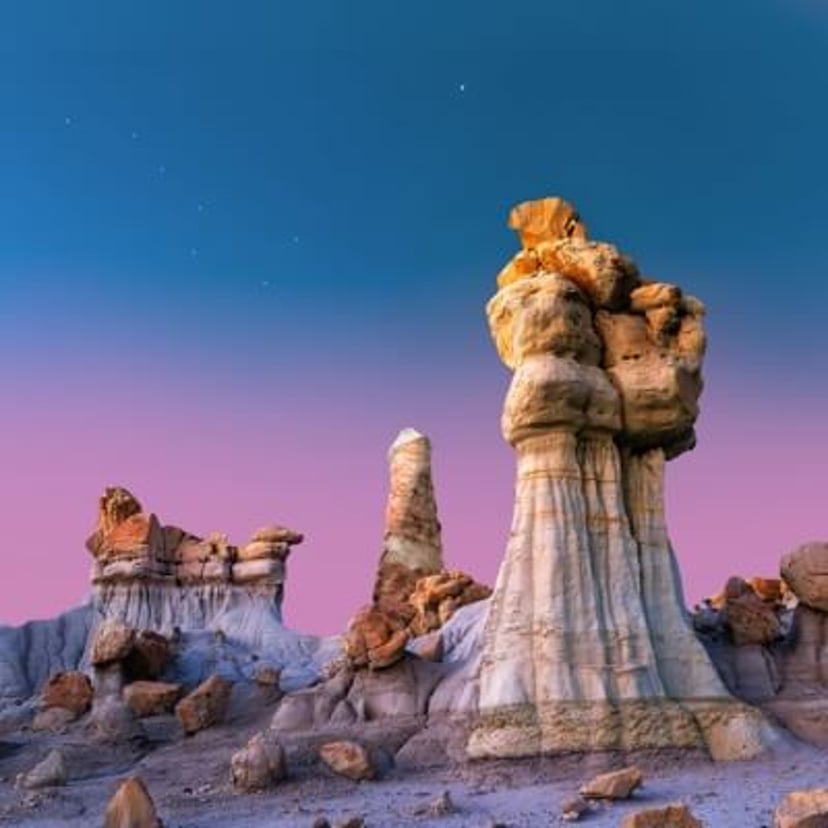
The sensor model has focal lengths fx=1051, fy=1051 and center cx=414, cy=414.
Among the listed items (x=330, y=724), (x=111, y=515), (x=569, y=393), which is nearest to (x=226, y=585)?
(x=111, y=515)

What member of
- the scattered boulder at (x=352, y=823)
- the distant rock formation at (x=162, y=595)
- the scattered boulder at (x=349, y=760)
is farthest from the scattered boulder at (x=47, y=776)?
the distant rock formation at (x=162, y=595)

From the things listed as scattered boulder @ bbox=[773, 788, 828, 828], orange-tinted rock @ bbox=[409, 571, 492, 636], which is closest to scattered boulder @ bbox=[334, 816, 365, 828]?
scattered boulder @ bbox=[773, 788, 828, 828]

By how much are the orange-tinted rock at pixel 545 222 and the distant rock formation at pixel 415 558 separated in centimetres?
1202

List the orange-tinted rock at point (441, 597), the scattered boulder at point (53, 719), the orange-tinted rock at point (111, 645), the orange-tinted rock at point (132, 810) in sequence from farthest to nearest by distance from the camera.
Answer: the orange-tinted rock at point (441, 597) < the orange-tinted rock at point (111, 645) < the scattered boulder at point (53, 719) < the orange-tinted rock at point (132, 810)

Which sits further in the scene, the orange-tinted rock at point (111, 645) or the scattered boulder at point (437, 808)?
the orange-tinted rock at point (111, 645)

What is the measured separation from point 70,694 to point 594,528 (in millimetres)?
14906

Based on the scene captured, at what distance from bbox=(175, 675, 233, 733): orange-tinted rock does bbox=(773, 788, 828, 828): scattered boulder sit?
12.8 meters

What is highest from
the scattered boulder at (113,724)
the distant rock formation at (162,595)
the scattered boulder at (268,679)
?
the distant rock formation at (162,595)

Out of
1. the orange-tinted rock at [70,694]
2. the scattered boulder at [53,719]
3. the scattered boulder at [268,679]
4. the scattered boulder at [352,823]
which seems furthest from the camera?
the orange-tinted rock at [70,694]

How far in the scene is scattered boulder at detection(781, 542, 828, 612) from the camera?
1608cm

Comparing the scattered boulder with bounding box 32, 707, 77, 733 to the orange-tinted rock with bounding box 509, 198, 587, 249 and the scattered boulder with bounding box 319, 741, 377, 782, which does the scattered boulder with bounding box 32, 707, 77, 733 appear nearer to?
the scattered boulder with bounding box 319, 741, 377, 782

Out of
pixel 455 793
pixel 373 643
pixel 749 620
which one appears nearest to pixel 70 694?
pixel 373 643

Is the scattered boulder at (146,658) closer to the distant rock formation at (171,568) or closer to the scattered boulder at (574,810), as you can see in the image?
the scattered boulder at (574,810)

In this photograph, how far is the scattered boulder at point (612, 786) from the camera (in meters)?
10.6
